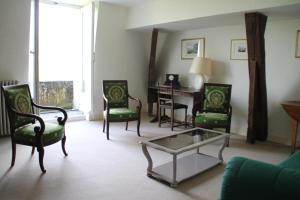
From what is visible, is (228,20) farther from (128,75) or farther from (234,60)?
(128,75)

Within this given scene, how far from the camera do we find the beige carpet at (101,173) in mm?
2434

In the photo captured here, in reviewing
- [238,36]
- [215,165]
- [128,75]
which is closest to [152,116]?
[128,75]

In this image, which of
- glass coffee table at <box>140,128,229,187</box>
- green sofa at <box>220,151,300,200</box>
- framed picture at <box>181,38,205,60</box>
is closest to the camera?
green sofa at <box>220,151,300,200</box>

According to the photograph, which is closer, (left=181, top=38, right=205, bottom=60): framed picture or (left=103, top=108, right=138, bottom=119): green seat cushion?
(left=103, top=108, right=138, bottom=119): green seat cushion

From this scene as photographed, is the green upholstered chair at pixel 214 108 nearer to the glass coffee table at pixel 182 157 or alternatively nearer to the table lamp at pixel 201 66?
the table lamp at pixel 201 66

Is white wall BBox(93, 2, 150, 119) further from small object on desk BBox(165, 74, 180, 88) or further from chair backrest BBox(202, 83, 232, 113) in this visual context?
chair backrest BBox(202, 83, 232, 113)

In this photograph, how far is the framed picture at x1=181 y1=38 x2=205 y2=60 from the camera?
5180 millimetres

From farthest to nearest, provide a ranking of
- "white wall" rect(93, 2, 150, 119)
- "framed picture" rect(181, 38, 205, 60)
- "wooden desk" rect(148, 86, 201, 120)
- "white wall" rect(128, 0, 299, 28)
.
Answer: "white wall" rect(93, 2, 150, 119), "framed picture" rect(181, 38, 205, 60), "wooden desk" rect(148, 86, 201, 120), "white wall" rect(128, 0, 299, 28)

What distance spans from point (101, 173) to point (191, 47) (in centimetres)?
339

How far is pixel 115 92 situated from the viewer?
4664mm

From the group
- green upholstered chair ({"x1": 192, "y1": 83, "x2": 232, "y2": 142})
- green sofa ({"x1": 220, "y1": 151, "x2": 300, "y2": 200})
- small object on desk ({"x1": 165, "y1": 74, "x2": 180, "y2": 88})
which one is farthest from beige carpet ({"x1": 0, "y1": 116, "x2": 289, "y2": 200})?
small object on desk ({"x1": 165, "y1": 74, "x2": 180, "y2": 88})

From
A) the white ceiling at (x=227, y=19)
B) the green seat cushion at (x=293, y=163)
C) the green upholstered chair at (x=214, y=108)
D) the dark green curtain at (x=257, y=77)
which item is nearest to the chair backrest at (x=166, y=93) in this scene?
the green upholstered chair at (x=214, y=108)

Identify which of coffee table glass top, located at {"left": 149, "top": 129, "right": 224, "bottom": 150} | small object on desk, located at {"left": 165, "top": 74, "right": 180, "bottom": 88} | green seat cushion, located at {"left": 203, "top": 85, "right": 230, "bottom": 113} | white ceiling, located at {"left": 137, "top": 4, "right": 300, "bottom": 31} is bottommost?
coffee table glass top, located at {"left": 149, "top": 129, "right": 224, "bottom": 150}

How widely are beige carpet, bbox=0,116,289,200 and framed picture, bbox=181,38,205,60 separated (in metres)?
1.95
